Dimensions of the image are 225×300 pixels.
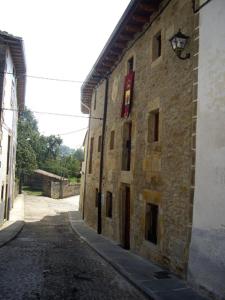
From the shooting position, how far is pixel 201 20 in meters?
8.09

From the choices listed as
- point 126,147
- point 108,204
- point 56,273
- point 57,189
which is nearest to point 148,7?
point 126,147

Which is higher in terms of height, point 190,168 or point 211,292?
point 190,168

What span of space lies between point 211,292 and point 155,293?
42.7 inches

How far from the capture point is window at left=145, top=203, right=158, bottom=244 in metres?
10.6

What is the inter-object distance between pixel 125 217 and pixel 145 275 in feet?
14.9

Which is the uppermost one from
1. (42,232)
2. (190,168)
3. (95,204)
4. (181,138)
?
(181,138)

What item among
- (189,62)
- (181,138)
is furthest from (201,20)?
(181,138)

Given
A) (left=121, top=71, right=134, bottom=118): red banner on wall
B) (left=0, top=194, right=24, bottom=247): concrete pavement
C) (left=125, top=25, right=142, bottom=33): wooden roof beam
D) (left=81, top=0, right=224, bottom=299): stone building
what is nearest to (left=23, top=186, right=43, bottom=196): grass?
(left=0, top=194, right=24, bottom=247): concrete pavement

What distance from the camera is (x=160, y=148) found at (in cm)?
1021

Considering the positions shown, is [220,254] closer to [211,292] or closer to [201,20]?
[211,292]

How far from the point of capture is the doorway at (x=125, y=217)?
42.6 ft

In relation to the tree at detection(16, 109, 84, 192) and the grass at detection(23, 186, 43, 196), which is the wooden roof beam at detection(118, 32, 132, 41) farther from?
the grass at detection(23, 186, 43, 196)

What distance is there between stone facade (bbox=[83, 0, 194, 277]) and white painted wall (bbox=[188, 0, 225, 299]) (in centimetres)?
52

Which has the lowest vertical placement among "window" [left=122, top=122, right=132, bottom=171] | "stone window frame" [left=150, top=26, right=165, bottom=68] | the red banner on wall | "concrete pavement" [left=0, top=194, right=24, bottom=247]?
"concrete pavement" [left=0, top=194, right=24, bottom=247]
